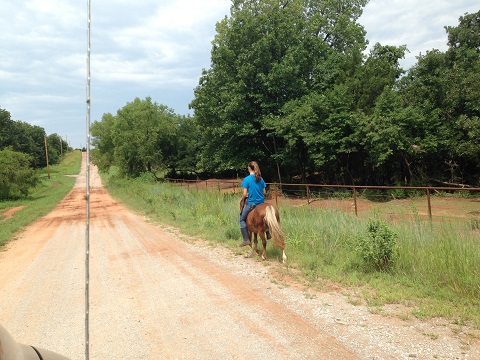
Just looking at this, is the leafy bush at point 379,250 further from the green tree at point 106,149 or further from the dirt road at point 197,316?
the green tree at point 106,149

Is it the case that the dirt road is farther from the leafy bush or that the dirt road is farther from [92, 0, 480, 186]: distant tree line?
[92, 0, 480, 186]: distant tree line

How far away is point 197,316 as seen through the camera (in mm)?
4652

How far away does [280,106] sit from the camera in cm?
2728

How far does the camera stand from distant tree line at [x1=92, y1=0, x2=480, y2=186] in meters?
21.0

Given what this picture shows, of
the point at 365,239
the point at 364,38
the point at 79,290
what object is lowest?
the point at 79,290

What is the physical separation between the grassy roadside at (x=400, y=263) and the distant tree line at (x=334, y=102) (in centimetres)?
Answer: 1402

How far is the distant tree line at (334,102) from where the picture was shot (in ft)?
69.1

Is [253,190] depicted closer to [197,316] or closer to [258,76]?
[197,316]

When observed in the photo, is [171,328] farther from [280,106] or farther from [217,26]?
[217,26]

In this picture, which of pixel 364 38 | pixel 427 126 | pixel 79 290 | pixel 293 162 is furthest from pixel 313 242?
pixel 364 38

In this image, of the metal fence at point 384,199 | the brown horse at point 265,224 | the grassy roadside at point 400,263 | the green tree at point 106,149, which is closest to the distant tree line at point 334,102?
the metal fence at point 384,199

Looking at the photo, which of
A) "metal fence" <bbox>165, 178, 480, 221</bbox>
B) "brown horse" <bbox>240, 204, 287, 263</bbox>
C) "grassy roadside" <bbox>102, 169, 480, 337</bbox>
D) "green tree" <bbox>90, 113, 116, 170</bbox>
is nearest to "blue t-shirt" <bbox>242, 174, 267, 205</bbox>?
"brown horse" <bbox>240, 204, 287, 263</bbox>

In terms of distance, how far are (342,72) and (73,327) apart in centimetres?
2591

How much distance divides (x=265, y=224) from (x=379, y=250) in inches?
90.4
